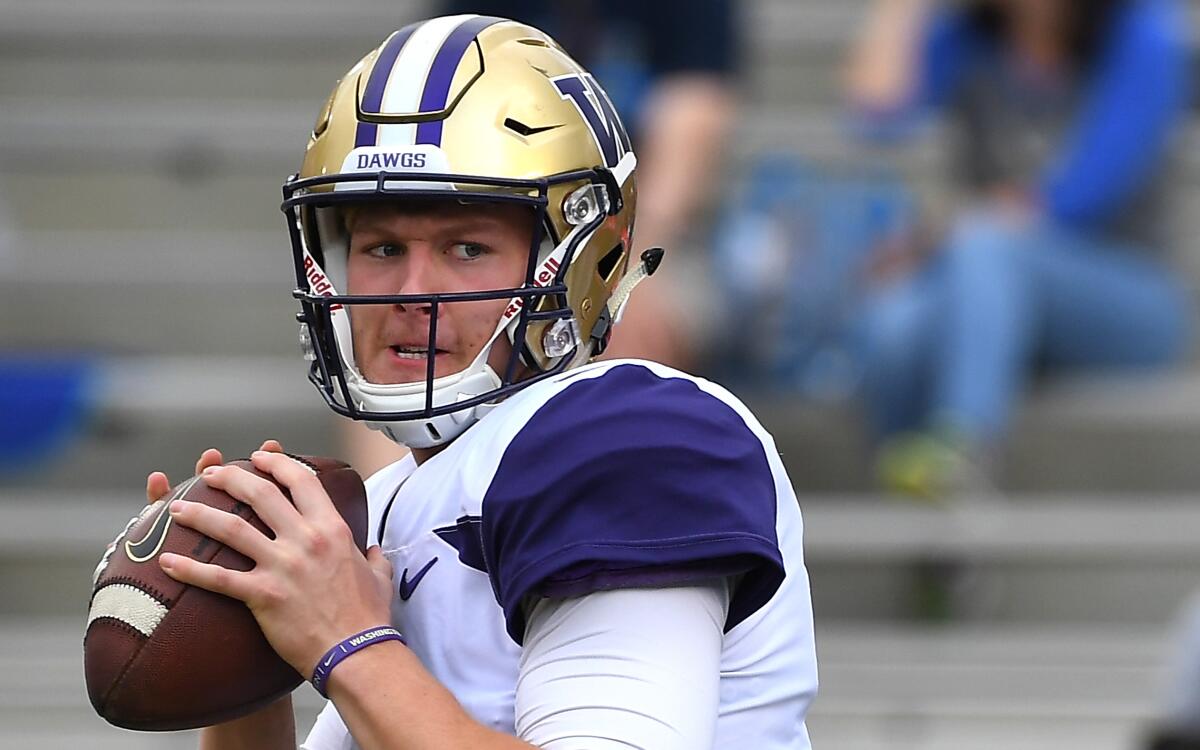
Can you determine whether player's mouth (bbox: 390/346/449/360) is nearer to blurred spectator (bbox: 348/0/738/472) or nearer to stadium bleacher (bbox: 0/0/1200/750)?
blurred spectator (bbox: 348/0/738/472)

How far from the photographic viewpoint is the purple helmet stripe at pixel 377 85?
1678 millimetres

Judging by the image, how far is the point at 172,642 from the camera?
1.48 m

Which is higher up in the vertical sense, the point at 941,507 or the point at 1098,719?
the point at 941,507

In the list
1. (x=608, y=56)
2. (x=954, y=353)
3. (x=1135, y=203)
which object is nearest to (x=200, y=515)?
(x=608, y=56)

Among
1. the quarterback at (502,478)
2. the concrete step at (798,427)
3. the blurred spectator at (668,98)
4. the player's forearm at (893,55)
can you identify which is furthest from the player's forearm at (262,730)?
the player's forearm at (893,55)

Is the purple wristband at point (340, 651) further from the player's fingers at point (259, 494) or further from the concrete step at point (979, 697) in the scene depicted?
the concrete step at point (979, 697)

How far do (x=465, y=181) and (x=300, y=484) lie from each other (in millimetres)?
316

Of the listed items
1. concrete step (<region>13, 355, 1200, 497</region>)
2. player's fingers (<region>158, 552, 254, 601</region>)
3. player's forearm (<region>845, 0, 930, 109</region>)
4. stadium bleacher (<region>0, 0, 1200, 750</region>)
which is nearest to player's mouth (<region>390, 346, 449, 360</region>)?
player's fingers (<region>158, 552, 254, 601</region>)

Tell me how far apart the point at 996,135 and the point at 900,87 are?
1.12 ft

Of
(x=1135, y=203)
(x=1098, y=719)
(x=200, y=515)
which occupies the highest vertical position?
(x=200, y=515)

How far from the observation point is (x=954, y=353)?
4.37m

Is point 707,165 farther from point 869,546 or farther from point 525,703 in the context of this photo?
point 525,703

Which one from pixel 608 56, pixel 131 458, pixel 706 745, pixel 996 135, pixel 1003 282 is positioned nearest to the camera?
pixel 706 745

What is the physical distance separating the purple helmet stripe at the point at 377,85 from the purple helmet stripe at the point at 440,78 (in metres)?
0.04
